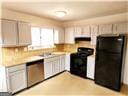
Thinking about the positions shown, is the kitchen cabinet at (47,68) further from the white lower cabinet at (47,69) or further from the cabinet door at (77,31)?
the cabinet door at (77,31)

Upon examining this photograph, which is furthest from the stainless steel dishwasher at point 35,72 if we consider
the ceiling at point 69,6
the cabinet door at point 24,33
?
the ceiling at point 69,6

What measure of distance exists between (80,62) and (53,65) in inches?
41.6

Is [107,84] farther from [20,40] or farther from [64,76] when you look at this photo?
[20,40]

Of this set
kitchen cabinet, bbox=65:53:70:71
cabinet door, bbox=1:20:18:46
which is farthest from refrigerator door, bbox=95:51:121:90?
cabinet door, bbox=1:20:18:46

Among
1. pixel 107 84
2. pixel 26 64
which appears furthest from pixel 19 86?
pixel 107 84

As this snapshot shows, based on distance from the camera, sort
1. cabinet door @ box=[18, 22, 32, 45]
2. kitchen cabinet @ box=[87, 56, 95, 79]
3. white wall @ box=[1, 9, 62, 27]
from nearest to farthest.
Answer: white wall @ box=[1, 9, 62, 27] → cabinet door @ box=[18, 22, 32, 45] → kitchen cabinet @ box=[87, 56, 95, 79]

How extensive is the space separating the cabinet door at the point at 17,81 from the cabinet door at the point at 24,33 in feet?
2.95

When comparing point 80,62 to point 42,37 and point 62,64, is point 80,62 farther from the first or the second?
point 42,37

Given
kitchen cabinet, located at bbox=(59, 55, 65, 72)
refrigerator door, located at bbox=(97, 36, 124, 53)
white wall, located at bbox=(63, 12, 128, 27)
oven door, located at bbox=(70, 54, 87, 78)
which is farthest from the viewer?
kitchen cabinet, located at bbox=(59, 55, 65, 72)

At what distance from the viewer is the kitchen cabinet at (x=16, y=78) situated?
2602 millimetres

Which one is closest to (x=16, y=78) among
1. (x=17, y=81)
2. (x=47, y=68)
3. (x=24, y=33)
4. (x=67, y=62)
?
(x=17, y=81)

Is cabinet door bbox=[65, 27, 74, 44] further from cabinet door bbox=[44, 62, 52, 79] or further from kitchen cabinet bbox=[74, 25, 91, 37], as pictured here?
cabinet door bbox=[44, 62, 52, 79]

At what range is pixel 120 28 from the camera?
10.5ft

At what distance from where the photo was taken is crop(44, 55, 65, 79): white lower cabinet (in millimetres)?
3697
